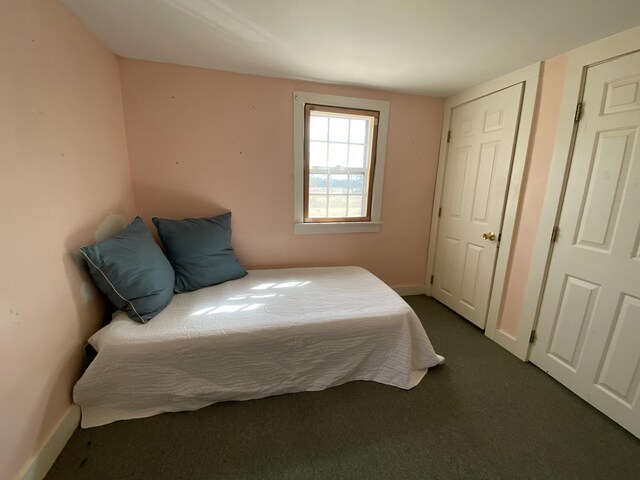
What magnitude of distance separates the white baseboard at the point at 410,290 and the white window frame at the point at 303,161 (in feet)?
2.67

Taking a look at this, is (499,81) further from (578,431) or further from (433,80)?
(578,431)

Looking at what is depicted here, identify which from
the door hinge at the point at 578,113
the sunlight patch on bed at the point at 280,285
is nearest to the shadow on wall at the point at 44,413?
the sunlight patch on bed at the point at 280,285

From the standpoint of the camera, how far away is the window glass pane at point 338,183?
2459mm

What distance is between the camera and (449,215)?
8.41 ft

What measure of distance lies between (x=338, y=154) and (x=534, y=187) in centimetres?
156

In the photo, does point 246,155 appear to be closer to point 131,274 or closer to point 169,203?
point 169,203

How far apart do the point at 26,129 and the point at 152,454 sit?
5.12 feet

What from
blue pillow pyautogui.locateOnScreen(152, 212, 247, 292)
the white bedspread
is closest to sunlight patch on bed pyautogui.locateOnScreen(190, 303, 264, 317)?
the white bedspread

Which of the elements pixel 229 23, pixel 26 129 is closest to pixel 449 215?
pixel 229 23

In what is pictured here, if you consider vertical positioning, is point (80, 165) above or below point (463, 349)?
above

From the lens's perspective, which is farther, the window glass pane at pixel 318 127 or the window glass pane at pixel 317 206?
the window glass pane at pixel 317 206

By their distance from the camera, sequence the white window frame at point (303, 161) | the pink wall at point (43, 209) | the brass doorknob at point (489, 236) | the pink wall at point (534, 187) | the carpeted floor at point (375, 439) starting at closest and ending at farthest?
the pink wall at point (43, 209), the carpeted floor at point (375, 439), the pink wall at point (534, 187), the brass doorknob at point (489, 236), the white window frame at point (303, 161)

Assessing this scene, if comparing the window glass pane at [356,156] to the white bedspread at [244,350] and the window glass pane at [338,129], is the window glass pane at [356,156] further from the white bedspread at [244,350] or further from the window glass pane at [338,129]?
the white bedspread at [244,350]

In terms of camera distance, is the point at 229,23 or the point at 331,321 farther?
the point at 331,321
